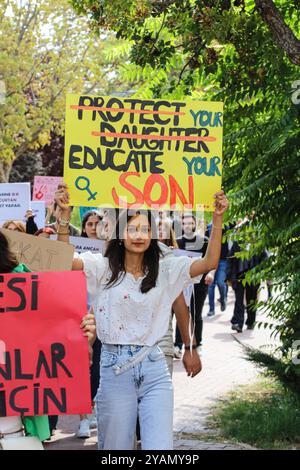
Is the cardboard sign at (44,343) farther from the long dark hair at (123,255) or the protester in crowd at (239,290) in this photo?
the protester in crowd at (239,290)

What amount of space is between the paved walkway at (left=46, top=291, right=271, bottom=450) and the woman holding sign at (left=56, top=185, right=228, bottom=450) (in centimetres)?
275

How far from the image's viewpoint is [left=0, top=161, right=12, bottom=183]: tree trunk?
92.7 ft

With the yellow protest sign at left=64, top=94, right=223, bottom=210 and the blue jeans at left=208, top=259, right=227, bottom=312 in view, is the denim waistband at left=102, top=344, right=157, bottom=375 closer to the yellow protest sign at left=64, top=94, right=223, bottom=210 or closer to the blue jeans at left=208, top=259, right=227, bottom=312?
the yellow protest sign at left=64, top=94, right=223, bottom=210

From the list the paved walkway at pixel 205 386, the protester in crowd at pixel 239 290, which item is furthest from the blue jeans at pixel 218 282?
the protester in crowd at pixel 239 290

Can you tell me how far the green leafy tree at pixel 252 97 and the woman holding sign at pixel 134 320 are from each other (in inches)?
67.5

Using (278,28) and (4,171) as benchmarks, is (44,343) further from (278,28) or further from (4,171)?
(4,171)

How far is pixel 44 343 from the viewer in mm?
4762

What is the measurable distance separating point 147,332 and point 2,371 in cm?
84

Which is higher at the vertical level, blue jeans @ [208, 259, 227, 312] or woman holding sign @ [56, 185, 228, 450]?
woman holding sign @ [56, 185, 228, 450]

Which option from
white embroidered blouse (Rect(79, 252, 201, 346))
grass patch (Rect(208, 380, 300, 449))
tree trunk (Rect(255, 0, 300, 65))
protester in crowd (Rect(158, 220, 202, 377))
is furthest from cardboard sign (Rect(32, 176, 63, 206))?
white embroidered blouse (Rect(79, 252, 201, 346))

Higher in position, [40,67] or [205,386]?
[40,67]

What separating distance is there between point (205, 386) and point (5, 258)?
641cm

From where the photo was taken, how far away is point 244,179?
7.59 m

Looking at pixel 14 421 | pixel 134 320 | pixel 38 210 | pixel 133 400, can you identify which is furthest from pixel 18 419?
pixel 38 210
